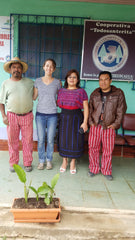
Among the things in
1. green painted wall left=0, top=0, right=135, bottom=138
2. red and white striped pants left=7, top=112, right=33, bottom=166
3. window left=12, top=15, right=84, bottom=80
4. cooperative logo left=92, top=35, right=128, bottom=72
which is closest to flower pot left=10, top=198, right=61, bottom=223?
red and white striped pants left=7, top=112, right=33, bottom=166

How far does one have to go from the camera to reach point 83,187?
265 cm

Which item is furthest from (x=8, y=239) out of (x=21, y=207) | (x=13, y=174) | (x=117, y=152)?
(x=117, y=152)

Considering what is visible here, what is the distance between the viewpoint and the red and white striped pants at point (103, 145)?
9.39ft

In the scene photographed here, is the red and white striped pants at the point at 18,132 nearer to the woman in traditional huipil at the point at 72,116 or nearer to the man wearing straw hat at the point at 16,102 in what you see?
the man wearing straw hat at the point at 16,102

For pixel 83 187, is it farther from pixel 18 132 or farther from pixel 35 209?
pixel 18 132

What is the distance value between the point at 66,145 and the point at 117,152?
141 centimetres

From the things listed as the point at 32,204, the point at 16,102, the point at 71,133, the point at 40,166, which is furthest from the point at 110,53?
the point at 32,204

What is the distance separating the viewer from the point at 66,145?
2.95 meters

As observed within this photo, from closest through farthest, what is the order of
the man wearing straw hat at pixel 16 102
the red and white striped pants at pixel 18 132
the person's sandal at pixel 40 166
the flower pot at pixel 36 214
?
1. the flower pot at pixel 36 214
2. the man wearing straw hat at pixel 16 102
3. the red and white striped pants at pixel 18 132
4. the person's sandal at pixel 40 166

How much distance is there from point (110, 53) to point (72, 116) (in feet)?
5.61

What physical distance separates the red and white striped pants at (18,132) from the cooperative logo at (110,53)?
1.80m

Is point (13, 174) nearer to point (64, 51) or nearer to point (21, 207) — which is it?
point (21, 207)

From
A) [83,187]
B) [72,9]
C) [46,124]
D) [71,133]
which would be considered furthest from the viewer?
[72,9]

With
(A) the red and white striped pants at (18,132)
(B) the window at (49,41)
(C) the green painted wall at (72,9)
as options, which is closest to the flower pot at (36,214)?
(A) the red and white striped pants at (18,132)
